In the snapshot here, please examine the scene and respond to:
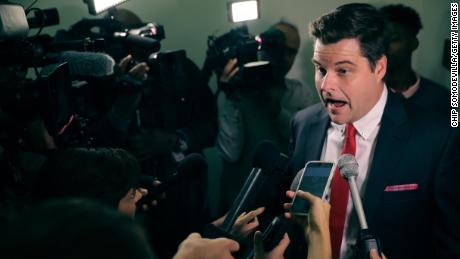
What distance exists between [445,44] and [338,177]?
6.63 ft

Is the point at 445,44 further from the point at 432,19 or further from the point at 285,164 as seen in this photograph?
the point at 285,164

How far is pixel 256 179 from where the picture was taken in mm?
1344

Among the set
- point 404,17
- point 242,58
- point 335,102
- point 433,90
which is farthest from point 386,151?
point 404,17

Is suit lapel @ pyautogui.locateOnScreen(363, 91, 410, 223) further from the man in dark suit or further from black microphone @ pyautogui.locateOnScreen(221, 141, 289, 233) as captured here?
black microphone @ pyautogui.locateOnScreen(221, 141, 289, 233)

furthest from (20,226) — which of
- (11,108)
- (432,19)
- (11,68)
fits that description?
(432,19)

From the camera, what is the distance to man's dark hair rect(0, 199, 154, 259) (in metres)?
0.48

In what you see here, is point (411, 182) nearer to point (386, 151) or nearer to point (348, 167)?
point (386, 151)

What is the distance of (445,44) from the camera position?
10.2ft

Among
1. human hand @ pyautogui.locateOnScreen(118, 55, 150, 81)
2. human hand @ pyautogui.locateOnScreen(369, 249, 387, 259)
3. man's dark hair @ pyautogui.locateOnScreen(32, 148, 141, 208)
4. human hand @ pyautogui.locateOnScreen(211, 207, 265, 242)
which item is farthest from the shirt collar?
human hand @ pyautogui.locateOnScreen(118, 55, 150, 81)

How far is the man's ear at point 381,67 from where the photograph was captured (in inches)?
60.1

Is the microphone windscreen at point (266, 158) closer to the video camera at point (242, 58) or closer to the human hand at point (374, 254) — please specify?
the human hand at point (374, 254)

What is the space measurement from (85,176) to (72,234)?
629 mm

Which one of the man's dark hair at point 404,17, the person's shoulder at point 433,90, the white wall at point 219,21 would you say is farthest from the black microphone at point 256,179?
the white wall at point 219,21

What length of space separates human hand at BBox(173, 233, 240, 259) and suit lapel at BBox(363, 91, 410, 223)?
20.0 inches
